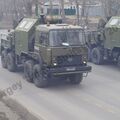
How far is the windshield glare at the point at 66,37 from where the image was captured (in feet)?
54.0

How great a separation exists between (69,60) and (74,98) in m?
2.06

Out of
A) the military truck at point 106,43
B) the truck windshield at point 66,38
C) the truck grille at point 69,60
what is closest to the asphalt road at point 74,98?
the truck grille at point 69,60

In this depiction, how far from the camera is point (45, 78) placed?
1664 cm

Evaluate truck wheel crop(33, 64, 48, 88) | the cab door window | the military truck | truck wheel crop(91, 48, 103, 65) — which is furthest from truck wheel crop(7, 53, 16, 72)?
truck wheel crop(91, 48, 103, 65)

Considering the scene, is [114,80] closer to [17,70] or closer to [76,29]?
[76,29]

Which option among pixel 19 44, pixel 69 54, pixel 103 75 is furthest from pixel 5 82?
pixel 103 75

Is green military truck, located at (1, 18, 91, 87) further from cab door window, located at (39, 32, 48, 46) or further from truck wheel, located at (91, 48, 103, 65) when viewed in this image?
truck wheel, located at (91, 48, 103, 65)

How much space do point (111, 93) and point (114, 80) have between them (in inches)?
106

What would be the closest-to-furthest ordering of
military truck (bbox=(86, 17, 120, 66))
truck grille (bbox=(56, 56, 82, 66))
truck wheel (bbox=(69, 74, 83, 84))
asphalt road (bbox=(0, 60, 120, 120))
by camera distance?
asphalt road (bbox=(0, 60, 120, 120)), truck grille (bbox=(56, 56, 82, 66)), truck wheel (bbox=(69, 74, 83, 84)), military truck (bbox=(86, 17, 120, 66))

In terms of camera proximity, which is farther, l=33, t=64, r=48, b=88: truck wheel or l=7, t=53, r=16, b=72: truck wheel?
l=7, t=53, r=16, b=72: truck wheel

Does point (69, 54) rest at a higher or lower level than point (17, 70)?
higher

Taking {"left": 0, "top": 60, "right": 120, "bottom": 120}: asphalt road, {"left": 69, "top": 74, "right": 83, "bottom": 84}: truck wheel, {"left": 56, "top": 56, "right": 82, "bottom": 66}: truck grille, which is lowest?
{"left": 0, "top": 60, "right": 120, "bottom": 120}: asphalt road

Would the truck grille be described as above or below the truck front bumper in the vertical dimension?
above

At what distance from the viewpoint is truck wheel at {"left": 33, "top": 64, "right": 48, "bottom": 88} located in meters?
16.6
